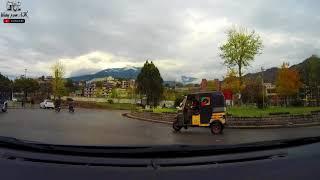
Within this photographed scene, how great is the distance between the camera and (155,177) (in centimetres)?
130

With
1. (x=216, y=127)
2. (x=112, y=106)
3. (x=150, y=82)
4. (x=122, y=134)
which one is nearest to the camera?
(x=122, y=134)

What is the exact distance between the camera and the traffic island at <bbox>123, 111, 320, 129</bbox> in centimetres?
1349

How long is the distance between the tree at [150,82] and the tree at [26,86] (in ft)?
108

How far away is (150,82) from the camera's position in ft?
31.8

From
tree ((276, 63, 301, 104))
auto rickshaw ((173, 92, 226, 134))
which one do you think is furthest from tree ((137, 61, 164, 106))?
tree ((276, 63, 301, 104))

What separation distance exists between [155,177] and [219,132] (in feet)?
35.3

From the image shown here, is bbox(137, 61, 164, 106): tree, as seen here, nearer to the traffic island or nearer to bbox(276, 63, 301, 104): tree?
the traffic island

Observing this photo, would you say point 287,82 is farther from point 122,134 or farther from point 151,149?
point 151,149

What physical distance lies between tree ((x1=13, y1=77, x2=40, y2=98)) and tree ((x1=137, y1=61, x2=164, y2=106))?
3293 cm

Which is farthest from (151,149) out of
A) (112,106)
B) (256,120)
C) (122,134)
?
(112,106)

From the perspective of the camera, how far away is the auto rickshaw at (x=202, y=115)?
12.2m

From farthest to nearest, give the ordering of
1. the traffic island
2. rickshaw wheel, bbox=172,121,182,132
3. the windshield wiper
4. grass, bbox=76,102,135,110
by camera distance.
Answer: grass, bbox=76,102,135,110 < the traffic island < rickshaw wheel, bbox=172,121,182,132 < the windshield wiper

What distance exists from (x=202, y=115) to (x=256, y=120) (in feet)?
7.14

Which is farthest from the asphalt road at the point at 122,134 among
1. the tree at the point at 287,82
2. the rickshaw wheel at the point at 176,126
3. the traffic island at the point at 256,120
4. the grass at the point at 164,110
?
the tree at the point at 287,82
